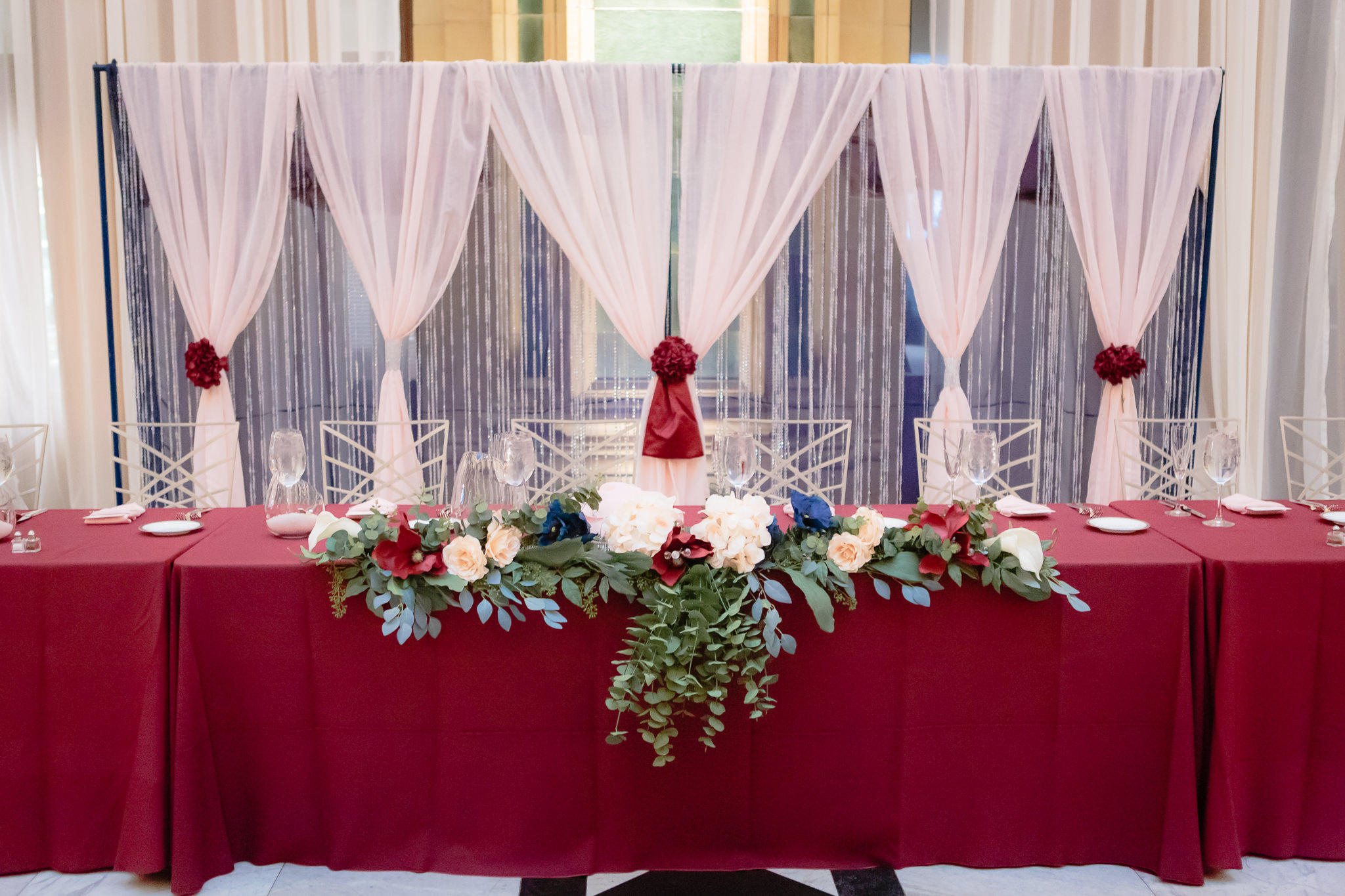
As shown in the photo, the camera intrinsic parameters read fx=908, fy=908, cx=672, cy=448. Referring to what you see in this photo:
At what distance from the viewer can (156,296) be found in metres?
4.39

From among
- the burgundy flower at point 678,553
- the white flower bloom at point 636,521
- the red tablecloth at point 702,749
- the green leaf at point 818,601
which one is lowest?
the red tablecloth at point 702,749

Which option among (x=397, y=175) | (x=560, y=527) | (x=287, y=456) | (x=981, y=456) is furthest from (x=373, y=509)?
(x=397, y=175)

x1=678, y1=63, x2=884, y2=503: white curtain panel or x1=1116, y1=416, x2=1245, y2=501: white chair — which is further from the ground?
x1=678, y1=63, x2=884, y2=503: white curtain panel

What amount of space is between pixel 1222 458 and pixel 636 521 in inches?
61.7

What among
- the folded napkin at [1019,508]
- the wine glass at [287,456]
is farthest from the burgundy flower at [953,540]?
the wine glass at [287,456]

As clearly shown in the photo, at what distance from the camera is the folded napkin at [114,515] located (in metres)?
2.35

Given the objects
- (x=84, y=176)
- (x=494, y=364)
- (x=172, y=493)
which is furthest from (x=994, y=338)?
(x=84, y=176)

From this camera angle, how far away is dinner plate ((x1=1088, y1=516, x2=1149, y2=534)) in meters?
2.23

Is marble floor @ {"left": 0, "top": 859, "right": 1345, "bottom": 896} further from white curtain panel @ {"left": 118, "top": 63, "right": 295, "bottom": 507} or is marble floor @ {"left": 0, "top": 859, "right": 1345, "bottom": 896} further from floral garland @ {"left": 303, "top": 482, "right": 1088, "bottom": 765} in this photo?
white curtain panel @ {"left": 118, "top": 63, "right": 295, "bottom": 507}

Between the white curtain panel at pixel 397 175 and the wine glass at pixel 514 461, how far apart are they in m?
A: 2.07

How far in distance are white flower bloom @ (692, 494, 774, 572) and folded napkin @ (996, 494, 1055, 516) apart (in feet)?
3.21

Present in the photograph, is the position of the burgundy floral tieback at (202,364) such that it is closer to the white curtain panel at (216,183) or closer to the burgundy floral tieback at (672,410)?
the white curtain panel at (216,183)

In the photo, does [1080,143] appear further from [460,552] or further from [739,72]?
[460,552]

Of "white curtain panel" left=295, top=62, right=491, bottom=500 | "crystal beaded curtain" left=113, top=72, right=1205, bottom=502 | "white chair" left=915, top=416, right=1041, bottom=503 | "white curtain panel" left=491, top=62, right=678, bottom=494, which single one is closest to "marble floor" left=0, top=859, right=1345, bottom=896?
"white chair" left=915, top=416, right=1041, bottom=503
